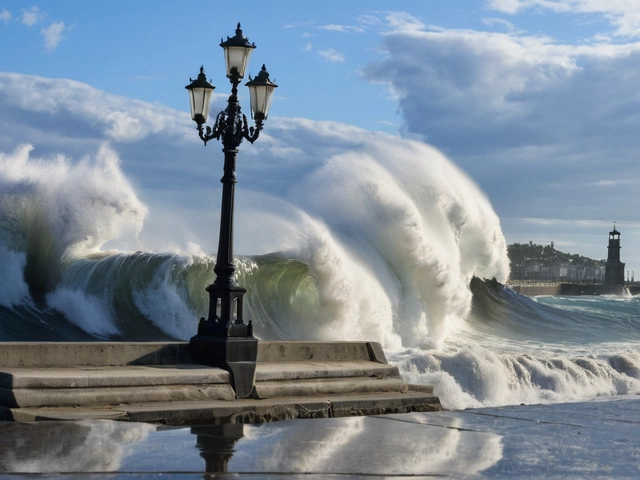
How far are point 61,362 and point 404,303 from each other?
60.6ft

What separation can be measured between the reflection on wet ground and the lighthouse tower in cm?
15032

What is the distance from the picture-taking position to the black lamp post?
33.2ft

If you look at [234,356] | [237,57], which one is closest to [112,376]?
[234,356]

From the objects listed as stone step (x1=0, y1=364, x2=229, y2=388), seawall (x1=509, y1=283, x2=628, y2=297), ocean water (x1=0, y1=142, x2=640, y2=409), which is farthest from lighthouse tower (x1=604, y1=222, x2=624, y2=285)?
stone step (x1=0, y1=364, x2=229, y2=388)

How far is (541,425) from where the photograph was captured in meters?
8.34

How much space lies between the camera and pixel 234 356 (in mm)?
9914

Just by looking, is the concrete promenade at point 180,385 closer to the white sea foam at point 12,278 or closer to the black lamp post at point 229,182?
the black lamp post at point 229,182

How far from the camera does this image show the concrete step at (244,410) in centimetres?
795

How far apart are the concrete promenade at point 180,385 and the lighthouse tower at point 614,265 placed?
148299mm

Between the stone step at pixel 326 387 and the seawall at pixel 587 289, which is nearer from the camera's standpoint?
the stone step at pixel 326 387

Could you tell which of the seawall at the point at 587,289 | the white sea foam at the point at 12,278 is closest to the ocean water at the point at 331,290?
the white sea foam at the point at 12,278

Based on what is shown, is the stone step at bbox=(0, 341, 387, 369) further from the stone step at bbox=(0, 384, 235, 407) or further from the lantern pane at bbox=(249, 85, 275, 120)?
the lantern pane at bbox=(249, 85, 275, 120)

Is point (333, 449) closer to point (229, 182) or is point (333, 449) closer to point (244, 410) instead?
point (244, 410)

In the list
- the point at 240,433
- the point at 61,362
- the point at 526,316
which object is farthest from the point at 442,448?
the point at 526,316
